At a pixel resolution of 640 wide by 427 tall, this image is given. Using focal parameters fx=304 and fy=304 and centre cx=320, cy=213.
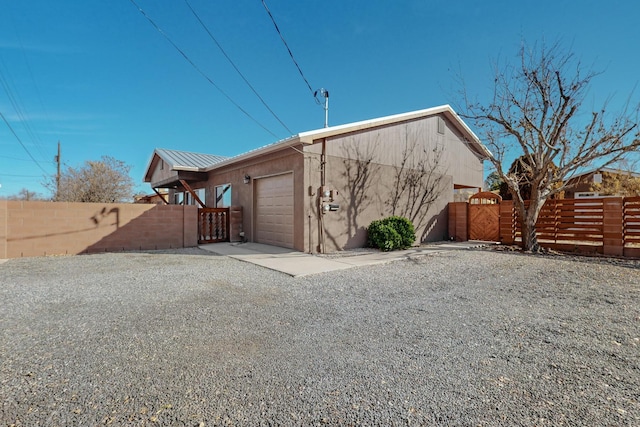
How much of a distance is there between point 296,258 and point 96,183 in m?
14.2

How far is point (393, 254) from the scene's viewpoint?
8422 mm

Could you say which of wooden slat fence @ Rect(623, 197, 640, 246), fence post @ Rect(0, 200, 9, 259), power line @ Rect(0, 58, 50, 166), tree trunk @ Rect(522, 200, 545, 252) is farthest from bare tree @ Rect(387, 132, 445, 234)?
power line @ Rect(0, 58, 50, 166)

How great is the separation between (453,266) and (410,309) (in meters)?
3.47

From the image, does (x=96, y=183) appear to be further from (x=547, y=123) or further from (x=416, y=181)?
(x=547, y=123)

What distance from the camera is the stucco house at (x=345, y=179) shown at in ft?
27.8

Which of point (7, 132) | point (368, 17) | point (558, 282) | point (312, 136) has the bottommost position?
point (558, 282)

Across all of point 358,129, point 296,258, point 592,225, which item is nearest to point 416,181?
point 358,129

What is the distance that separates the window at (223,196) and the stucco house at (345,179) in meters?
0.04

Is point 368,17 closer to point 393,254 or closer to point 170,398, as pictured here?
point 393,254

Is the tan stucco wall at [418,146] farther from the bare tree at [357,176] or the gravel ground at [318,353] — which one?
the gravel ground at [318,353]

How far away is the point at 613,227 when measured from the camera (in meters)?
8.22

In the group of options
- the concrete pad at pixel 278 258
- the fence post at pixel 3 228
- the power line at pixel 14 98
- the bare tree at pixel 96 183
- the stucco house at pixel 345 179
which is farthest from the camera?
the bare tree at pixel 96 183

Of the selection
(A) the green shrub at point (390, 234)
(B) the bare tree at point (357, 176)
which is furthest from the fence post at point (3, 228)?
(A) the green shrub at point (390, 234)

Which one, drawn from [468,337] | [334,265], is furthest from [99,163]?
[468,337]
